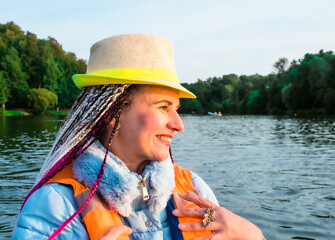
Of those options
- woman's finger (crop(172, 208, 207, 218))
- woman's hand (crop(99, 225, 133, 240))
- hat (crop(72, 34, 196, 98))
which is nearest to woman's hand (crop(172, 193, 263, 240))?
woman's finger (crop(172, 208, 207, 218))

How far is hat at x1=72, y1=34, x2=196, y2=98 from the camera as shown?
1.99m

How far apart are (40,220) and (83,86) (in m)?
0.74

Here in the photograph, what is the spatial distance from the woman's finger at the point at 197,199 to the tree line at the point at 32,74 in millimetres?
73653

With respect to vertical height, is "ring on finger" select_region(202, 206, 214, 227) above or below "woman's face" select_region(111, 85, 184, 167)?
below

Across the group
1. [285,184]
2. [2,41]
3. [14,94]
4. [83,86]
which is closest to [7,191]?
[285,184]

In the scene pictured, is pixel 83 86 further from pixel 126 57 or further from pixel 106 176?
pixel 106 176

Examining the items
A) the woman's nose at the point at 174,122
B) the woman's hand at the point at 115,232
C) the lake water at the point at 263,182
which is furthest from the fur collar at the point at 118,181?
the lake water at the point at 263,182

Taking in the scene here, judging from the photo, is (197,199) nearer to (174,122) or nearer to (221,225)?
(221,225)

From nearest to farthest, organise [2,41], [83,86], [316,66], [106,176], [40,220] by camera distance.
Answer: [40,220] < [106,176] < [83,86] < [316,66] < [2,41]

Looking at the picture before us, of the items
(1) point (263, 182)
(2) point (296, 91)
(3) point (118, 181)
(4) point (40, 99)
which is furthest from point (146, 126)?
(4) point (40, 99)

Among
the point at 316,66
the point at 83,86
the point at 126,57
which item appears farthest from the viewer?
the point at 316,66

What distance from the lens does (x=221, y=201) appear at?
867 centimetres

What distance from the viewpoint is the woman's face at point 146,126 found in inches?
79.7

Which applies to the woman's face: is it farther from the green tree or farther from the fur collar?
the green tree
